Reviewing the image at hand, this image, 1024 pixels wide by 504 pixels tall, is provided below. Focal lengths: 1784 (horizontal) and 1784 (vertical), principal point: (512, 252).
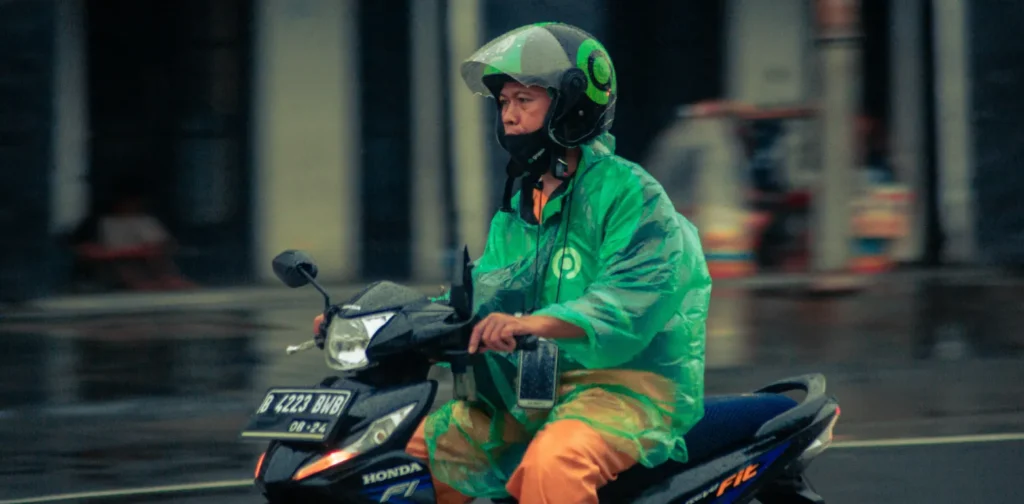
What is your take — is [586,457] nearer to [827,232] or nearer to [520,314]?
[520,314]

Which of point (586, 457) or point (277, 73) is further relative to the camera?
point (277, 73)

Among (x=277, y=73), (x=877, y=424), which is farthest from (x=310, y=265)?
(x=277, y=73)

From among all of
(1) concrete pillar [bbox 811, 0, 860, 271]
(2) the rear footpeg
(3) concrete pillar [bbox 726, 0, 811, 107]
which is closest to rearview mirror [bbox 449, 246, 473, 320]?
(2) the rear footpeg

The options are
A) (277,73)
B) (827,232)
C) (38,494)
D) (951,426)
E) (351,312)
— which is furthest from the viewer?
(277,73)

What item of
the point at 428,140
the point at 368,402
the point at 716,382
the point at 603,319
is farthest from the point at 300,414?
the point at 428,140

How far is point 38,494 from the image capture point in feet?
23.1

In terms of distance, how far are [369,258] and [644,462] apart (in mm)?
12640

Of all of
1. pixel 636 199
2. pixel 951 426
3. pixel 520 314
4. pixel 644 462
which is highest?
pixel 636 199

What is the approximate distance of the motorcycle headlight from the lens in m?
3.65

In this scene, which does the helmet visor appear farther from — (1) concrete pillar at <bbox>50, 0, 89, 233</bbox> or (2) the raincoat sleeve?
(1) concrete pillar at <bbox>50, 0, 89, 233</bbox>

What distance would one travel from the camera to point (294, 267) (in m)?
3.90

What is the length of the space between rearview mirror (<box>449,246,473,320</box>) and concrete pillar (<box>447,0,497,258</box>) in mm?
10627

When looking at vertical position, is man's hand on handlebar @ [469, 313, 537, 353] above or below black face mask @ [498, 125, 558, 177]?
below

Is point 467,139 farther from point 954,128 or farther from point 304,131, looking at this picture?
point 954,128
